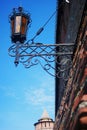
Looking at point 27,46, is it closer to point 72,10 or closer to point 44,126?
point 72,10

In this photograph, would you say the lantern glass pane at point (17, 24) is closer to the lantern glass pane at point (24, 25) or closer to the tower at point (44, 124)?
the lantern glass pane at point (24, 25)

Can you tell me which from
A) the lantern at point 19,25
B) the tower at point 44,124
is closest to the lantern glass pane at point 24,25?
the lantern at point 19,25

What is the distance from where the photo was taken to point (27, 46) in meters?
5.83

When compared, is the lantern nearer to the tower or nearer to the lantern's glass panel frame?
the lantern's glass panel frame

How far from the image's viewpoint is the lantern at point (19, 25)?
597 centimetres

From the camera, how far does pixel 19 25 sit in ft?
19.7

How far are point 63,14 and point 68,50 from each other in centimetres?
520

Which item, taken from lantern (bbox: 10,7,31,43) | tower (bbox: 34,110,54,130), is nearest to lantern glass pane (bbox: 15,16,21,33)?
lantern (bbox: 10,7,31,43)

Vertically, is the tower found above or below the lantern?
above

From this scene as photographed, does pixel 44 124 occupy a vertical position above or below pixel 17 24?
above

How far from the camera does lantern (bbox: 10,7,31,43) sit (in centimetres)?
597

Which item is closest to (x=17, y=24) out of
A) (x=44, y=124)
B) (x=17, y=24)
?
(x=17, y=24)

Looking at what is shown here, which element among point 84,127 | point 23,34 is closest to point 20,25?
→ point 23,34

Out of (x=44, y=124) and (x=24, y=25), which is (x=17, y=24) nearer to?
(x=24, y=25)
